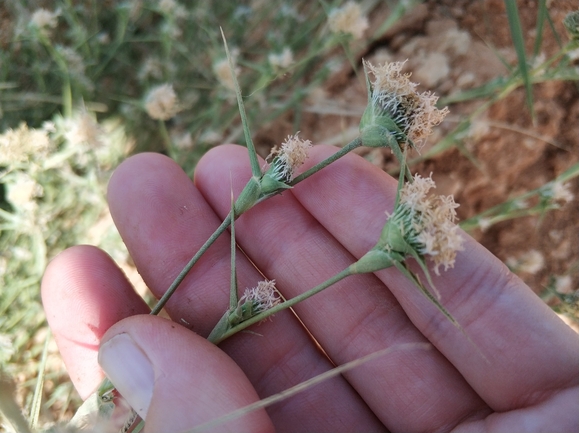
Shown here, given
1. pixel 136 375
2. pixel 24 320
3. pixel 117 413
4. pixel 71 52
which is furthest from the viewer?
pixel 71 52

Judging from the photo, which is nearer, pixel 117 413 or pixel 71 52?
pixel 117 413

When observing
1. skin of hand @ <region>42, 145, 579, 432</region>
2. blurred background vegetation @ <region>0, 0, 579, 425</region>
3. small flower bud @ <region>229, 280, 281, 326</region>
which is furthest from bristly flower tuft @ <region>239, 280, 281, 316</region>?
blurred background vegetation @ <region>0, 0, 579, 425</region>

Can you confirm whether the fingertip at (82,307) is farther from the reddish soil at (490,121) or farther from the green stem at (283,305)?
the reddish soil at (490,121)

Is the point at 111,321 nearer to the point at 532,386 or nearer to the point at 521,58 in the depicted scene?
the point at 532,386

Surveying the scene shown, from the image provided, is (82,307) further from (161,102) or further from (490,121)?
(490,121)

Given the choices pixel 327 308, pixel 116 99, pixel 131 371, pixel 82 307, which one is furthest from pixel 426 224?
pixel 116 99

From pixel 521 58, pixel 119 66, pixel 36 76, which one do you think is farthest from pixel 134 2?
pixel 521 58

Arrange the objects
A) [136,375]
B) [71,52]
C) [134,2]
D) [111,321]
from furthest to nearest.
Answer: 1. [134,2]
2. [71,52]
3. [111,321]
4. [136,375]
